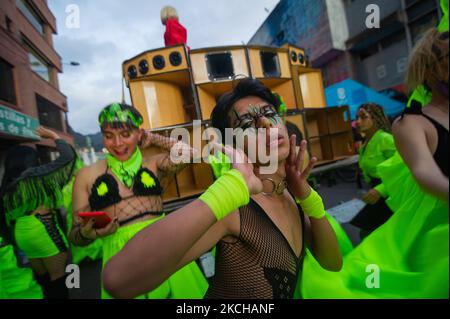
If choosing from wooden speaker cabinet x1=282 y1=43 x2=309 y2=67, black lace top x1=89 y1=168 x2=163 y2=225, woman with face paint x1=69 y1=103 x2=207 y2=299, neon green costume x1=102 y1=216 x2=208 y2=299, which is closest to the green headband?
woman with face paint x1=69 y1=103 x2=207 y2=299

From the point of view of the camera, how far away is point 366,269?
0.51m

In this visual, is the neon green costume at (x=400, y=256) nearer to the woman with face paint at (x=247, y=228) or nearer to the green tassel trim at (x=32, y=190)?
the woman with face paint at (x=247, y=228)

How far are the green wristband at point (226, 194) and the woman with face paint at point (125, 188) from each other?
45 centimetres

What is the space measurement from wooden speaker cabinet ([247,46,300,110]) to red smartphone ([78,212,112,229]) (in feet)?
2.41

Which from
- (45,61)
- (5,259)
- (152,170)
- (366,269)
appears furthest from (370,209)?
(5,259)

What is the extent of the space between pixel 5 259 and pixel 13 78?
0.88 m

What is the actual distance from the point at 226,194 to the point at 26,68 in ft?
2.68

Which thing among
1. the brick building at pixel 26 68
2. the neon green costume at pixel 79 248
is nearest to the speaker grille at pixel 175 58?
the brick building at pixel 26 68

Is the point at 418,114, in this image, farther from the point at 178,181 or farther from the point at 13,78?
the point at 13,78

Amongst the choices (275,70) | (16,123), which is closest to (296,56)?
(275,70)

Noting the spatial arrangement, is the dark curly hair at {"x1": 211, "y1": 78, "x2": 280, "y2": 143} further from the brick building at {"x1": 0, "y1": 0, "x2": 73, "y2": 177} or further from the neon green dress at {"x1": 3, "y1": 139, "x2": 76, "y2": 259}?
the neon green dress at {"x1": 3, "y1": 139, "x2": 76, "y2": 259}

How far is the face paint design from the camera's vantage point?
20.2 inches

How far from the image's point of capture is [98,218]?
747 millimetres

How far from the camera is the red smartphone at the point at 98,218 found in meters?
0.72
